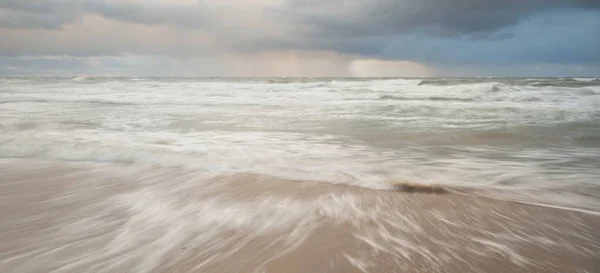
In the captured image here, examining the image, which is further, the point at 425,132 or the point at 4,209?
the point at 425,132

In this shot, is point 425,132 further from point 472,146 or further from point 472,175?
point 472,175

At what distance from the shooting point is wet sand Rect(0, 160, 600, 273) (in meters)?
1.63

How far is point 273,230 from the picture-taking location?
6.68 ft

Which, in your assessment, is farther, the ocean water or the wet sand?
the ocean water

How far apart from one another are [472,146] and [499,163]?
1.05 metres

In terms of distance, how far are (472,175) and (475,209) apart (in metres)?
1.01

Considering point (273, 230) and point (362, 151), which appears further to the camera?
point (362, 151)

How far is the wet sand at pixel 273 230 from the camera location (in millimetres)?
1634

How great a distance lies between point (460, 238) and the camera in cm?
188

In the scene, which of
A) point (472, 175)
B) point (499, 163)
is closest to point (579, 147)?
point (499, 163)

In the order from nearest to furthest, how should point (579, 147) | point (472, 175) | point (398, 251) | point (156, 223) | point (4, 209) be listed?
1. point (398, 251)
2. point (156, 223)
3. point (4, 209)
4. point (472, 175)
5. point (579, 147)

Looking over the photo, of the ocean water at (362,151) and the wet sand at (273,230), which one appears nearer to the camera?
the wet sand at (273,230)

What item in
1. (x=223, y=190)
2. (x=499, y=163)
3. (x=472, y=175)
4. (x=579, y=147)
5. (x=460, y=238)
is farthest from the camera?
(x=579, y=147)

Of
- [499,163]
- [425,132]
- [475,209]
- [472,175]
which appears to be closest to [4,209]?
[475,209]
